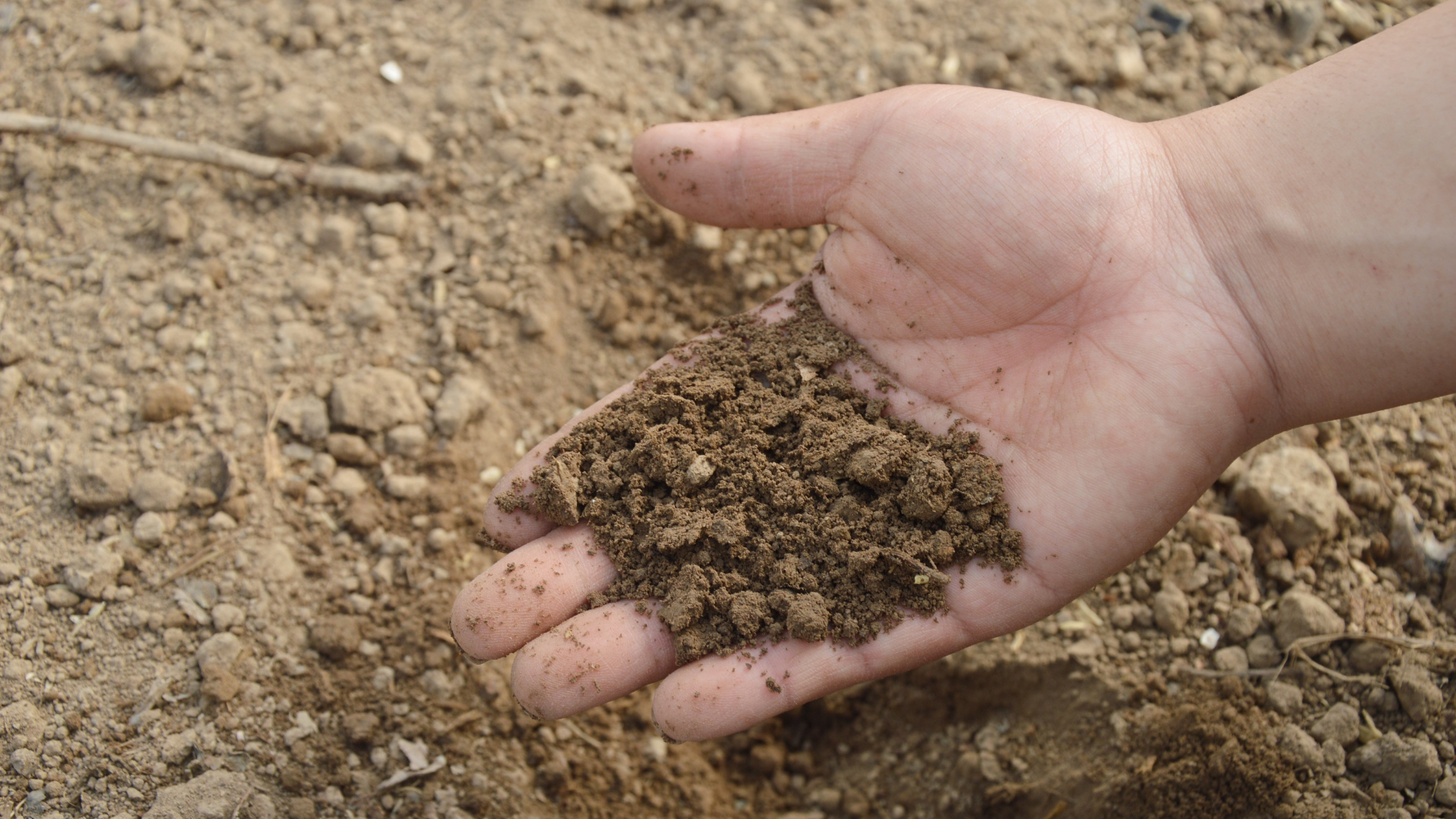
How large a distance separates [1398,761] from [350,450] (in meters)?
3.18

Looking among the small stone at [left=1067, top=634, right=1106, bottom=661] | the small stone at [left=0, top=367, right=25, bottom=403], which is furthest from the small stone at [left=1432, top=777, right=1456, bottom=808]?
the small stone at [left=0, top=367, right=25, bottom=403]

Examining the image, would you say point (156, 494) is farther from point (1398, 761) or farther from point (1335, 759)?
point (1398, 761)

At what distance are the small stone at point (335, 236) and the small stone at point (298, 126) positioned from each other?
0.31m

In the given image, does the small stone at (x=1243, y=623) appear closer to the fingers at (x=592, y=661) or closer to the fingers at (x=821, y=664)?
the fingers at (x=821, y=664)

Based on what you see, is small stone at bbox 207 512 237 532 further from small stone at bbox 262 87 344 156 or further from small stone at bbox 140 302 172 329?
small stone at bbox 262 87 344 156

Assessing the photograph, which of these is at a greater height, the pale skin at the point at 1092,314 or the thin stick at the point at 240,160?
the pale skin at the point at 1092,314

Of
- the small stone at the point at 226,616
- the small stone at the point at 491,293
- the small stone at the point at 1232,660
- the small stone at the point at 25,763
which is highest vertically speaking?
the small stone at the point at 491,293

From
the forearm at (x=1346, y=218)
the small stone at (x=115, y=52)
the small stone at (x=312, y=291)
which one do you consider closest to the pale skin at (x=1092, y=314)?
the forearm at (x=1346, y=218)

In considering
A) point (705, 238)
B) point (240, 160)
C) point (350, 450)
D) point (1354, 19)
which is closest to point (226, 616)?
point (350, 450)

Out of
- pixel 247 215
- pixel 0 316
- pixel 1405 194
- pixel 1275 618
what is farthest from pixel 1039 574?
pixel 0 316

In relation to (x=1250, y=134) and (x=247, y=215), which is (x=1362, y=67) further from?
(x=247, y=215)

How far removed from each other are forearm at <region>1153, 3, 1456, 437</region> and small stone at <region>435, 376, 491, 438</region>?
2.27 m

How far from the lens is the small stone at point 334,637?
2785 millimetres

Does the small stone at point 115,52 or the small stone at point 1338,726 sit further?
the small stone at point 115,52
